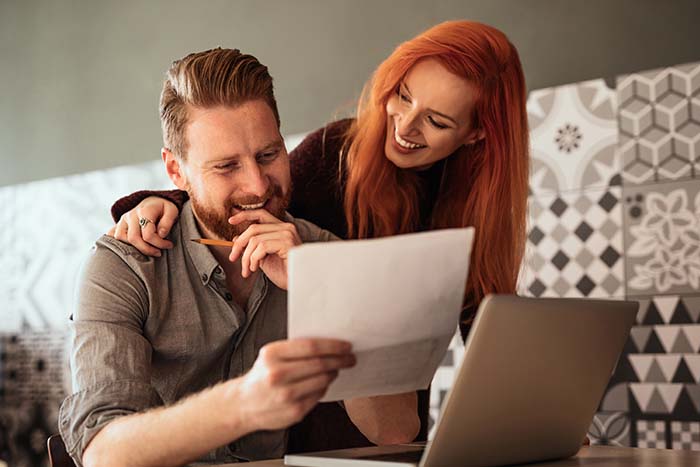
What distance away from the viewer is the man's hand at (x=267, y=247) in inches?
54.7

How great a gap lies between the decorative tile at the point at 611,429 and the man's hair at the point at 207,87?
1.50 meters

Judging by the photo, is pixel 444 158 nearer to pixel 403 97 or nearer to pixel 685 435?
pixel 403 97

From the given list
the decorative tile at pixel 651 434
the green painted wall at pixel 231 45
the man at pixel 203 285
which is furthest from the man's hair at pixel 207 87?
the decorative tile at pixel 651 434

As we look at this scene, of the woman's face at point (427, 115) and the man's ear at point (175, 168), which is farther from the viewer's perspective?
the woman's face at point (427, 115)

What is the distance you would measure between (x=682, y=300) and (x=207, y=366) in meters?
1.51

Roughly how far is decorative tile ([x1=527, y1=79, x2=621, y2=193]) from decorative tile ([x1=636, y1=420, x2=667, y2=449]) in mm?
694

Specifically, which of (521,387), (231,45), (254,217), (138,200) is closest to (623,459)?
(521,387)

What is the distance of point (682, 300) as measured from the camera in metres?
2.53

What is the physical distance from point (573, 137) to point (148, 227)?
61.9 inches

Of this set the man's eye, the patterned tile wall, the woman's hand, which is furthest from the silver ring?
the patterned tile wall

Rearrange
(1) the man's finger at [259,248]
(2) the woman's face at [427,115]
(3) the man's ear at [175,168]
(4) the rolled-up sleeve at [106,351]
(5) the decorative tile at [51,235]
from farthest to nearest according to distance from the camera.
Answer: (5) the decorative tile at [51,235]
(2) the woman's face at [427,115]
(3) the man's ear at [175,168]
(1) the man's finger at [259,248]
(4) the rolled-up sleeve at [106,351]

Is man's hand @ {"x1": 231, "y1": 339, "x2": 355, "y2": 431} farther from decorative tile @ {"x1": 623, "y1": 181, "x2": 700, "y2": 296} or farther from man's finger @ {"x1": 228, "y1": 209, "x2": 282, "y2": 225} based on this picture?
decorative tile @ {"x1": 623, "y1": 181, "x2": 700, "y2": 296}

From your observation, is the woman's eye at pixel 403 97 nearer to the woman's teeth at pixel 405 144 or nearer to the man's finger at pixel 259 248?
the woman's teeth at pixel 405 144

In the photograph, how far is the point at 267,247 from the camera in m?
1.39
